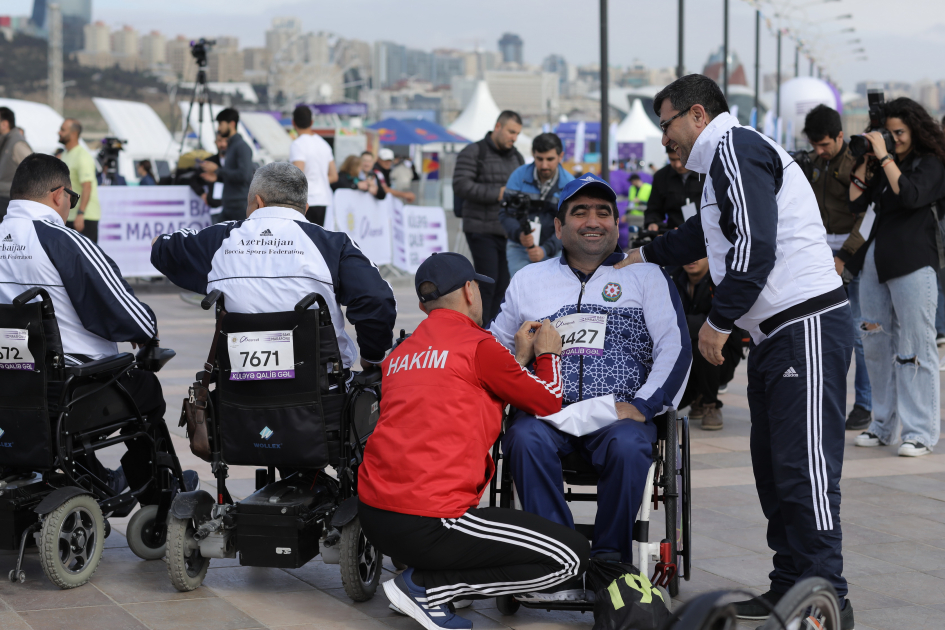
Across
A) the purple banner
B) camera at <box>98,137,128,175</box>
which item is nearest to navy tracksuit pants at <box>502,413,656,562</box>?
the purple banner

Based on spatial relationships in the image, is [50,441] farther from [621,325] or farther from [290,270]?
[621,325]

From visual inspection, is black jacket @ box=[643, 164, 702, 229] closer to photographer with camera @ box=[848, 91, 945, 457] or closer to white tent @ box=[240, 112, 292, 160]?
photographer with camera @ box=[848, 91, 945, 457]

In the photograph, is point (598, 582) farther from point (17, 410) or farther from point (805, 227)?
point (17, 410)

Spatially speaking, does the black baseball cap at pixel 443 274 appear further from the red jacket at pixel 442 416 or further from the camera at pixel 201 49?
the camera at pixel 201 49

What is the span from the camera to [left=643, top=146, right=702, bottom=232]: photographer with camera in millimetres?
7305

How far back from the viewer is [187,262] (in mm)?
4273

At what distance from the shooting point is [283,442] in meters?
3.93

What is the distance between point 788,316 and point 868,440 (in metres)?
3.43

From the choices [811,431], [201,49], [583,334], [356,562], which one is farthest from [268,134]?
[811,431]

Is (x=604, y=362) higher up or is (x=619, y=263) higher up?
(x=619, y=263)

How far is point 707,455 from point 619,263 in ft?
8.73

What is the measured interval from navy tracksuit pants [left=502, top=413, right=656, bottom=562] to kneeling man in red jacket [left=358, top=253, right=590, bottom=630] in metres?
0.14

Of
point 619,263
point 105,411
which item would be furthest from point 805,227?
point 105,411

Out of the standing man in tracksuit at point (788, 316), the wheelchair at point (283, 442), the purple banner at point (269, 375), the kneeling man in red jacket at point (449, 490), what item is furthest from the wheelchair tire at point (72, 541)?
the standing man in tracksuit at point (788, 316)
